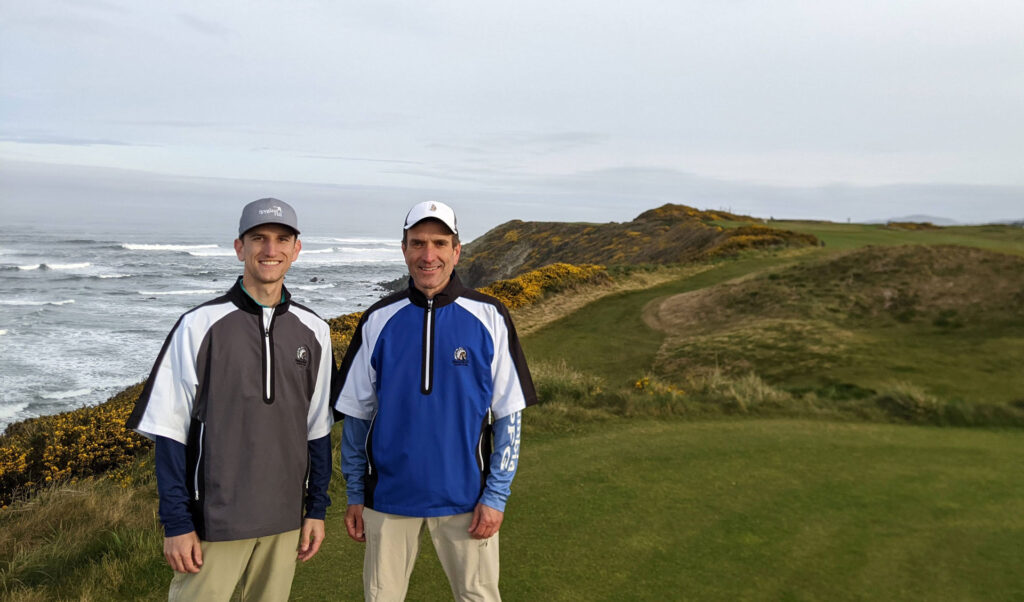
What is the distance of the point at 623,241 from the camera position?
45594 millimetres

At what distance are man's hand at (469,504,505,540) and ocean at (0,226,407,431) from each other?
20640mm

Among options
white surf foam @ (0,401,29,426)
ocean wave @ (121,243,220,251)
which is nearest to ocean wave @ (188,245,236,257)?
ocean wave @ (121,243,220,251)

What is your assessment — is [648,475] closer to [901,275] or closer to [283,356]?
[283,356]

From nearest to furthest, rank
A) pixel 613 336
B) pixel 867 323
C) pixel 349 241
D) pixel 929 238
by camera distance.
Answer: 1. pixel 867 323
2. pixel 613 336
3. pixel 929 238
4. pixel 349 241

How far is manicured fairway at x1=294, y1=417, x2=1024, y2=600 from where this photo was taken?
4172 mm

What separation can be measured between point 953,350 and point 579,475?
9301 millimetres

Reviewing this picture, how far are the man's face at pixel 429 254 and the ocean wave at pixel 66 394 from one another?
22.6 m

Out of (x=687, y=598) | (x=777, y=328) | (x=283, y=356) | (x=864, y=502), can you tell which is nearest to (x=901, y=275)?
(x=777, y=328)

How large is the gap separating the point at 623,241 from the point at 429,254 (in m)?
43.5

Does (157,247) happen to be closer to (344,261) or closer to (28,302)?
(344,261)

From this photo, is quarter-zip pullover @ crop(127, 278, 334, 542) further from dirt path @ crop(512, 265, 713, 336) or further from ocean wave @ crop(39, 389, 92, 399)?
ocean wave @ crop(39, 389, 92, 399)

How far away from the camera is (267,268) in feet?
9.59

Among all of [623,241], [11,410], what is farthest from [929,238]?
[11,410]

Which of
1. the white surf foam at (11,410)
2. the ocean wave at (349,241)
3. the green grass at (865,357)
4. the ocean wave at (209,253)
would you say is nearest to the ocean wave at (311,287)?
the ocean wave at (209,253)
